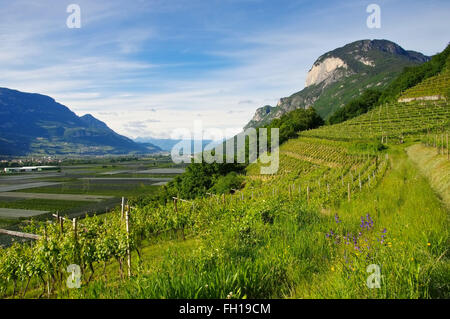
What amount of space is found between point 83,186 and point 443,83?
95.3 meters

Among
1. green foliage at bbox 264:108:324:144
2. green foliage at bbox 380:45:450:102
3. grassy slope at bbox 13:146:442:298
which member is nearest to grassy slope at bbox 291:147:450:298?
grassy slope at bbox 13:146:442:298

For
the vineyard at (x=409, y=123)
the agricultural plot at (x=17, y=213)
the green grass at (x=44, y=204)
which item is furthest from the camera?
the green grass at (x=44, y=204)

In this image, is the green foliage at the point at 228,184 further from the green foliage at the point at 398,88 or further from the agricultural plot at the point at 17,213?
the green foliage at the point at 398,88

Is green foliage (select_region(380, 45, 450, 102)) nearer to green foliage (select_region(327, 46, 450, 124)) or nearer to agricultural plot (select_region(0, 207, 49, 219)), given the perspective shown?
green foliage (select_region(327, 46, 450, 124))

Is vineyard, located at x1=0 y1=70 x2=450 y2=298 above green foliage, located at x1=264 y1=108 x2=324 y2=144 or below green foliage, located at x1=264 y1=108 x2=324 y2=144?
below

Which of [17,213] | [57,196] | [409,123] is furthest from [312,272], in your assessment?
[57,196]

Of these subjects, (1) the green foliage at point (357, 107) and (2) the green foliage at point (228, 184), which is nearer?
(2) the green foliage at point (228, 184)

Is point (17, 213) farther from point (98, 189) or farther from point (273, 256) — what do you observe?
point (273, 256)

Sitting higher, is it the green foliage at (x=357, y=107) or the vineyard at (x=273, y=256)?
the green foliage at (x=357, y=107)

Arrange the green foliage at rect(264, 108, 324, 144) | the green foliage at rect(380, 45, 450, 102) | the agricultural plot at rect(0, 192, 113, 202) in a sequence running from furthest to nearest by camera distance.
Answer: the green foliage at rect(380, 45, 450, 102)
the green foliage at rect(264, 108, 324, 144)
the agricultural plot at rect(0, 192, 113, 202)

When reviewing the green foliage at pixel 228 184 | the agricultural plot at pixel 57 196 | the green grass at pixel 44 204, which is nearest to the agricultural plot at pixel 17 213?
the green grass at pixel 44 204

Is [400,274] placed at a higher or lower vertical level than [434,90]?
lower

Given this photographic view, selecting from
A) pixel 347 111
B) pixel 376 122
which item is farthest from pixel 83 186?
pixel 347 111
